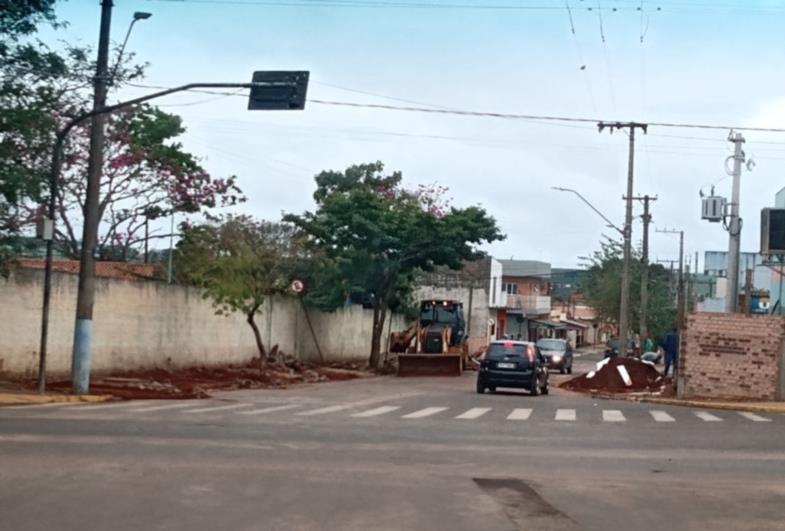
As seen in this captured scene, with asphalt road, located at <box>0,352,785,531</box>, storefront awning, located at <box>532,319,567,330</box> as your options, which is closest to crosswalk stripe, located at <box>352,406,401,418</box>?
asphalt road, located at <box>0,352,785,531</box>

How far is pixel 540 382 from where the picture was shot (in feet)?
121

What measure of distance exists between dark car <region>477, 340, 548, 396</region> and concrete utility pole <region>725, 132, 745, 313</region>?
1044 centimetres

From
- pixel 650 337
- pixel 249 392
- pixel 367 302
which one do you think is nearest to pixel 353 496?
pixel 249 392

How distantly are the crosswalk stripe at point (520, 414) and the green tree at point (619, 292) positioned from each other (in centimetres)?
4695

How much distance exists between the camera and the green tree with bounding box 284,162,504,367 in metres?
51.8

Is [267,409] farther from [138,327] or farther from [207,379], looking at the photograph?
[207,379]

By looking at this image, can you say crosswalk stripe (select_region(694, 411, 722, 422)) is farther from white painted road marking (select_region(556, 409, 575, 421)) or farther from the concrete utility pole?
the concrete utility pole

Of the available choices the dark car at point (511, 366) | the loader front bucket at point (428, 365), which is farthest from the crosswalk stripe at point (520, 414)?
the loader front bucket at point (428, 365)

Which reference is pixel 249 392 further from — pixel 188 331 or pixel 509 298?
pixel 509 298

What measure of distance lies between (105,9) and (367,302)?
3291 centimetres

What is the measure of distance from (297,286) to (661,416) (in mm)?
25424

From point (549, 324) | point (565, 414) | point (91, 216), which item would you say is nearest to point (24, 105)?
point (91, 216)

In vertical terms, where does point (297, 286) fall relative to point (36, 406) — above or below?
above

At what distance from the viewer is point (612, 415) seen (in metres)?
27.5
